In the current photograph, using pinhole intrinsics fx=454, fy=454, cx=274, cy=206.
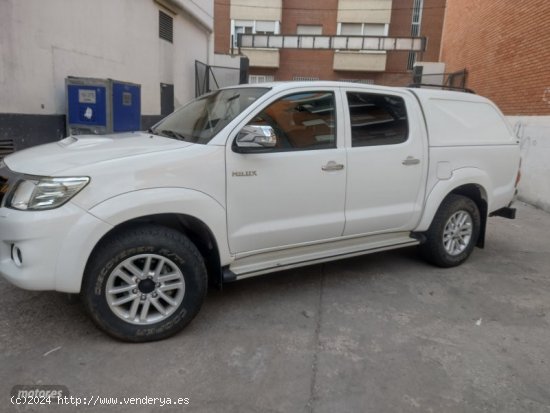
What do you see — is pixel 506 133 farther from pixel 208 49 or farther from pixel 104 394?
pixel 208 49

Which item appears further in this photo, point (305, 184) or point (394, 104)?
point (394, 104)

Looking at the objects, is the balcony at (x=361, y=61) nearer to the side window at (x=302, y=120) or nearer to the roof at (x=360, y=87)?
the roof at (x=360, y=87)

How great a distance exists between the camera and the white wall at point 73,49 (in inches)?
267

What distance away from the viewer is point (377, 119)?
4188 mm

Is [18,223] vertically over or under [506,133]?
under

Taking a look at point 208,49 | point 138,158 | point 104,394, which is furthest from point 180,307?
point 208,49

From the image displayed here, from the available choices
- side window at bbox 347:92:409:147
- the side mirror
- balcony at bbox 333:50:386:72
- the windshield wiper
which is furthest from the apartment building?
balcony at bbox 333:50:386:72

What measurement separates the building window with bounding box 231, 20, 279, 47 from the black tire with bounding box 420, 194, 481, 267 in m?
22.4

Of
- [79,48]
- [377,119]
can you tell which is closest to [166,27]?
[79,48]

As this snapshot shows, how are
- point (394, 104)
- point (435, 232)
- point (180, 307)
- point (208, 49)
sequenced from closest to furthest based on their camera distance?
point (180, 307)
point (394, 104)
point (435, 232)
point (208, 49)

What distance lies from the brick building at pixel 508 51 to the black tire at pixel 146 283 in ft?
26.5

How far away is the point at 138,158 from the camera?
3041 mm

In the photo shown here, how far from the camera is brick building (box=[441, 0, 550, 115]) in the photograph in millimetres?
8766

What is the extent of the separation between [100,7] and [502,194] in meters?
7.87
